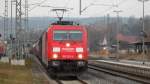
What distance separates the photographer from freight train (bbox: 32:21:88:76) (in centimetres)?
2856

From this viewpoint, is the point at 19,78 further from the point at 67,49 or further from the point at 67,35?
the point at 67,35

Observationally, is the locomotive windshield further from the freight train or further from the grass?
the grass

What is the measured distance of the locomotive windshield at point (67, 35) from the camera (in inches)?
1152

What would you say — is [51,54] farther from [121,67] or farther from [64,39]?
[121,67]

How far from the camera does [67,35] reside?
29.3 metres

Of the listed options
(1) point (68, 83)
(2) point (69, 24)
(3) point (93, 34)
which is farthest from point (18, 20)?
(3) point (93, 34)

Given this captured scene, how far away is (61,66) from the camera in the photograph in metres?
28.5

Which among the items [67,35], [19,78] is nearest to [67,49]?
[67,35]

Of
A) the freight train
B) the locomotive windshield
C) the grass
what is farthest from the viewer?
the locomotive windshield

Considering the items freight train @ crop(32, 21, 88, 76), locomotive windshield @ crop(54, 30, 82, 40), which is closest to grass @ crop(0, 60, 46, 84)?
freight train @ crop(32, 21, 88, 76)

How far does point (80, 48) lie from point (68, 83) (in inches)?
121

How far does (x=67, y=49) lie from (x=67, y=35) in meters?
1.00

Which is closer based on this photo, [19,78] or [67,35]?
[67,35]

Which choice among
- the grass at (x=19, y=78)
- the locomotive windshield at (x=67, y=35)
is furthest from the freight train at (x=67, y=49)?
the grass at (x=19, y=78)
